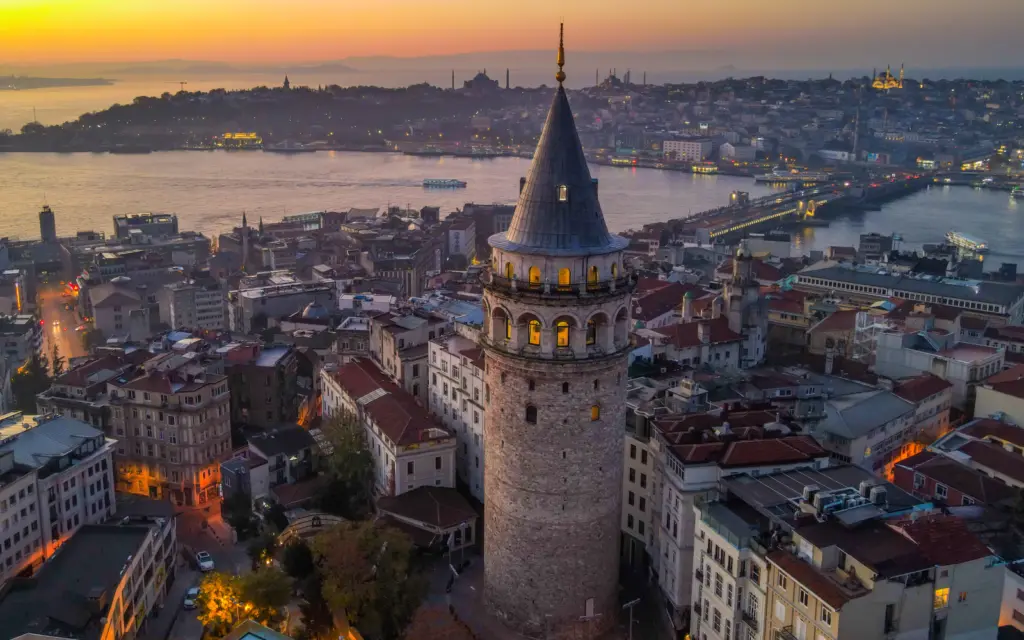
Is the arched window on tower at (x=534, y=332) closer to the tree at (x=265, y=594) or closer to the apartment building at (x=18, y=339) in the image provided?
the tree at (x=265, y=594)

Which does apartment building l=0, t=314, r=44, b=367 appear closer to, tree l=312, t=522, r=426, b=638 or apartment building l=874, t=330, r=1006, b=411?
tree l=312, t=522, r=426, b=638

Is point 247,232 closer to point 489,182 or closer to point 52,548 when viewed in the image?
point 52,548

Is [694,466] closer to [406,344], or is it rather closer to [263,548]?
[263,548]

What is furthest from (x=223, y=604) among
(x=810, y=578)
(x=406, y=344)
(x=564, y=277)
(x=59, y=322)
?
(x=59, y=322)

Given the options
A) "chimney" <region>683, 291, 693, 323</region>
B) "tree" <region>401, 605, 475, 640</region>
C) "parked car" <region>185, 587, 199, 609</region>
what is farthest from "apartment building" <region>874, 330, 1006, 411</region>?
"parked car" <region>185, 587, 199, 609</region>

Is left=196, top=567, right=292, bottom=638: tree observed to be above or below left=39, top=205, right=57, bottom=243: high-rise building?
below

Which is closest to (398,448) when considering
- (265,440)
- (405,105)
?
(265,440)
